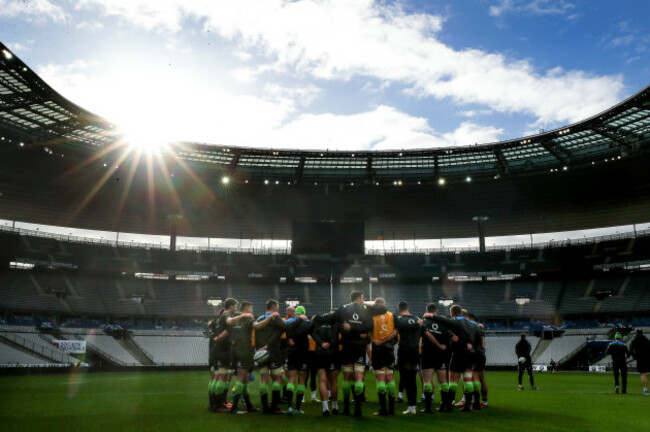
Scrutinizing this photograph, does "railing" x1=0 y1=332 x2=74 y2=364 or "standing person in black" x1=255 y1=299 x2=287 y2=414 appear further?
"railing" x1=0 y1=332 x2=74 y2=364

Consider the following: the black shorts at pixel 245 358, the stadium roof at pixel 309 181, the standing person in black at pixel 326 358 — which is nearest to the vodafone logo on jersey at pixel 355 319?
the standing person in black at pixel 326 358

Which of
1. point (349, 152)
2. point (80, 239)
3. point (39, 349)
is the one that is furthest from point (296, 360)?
point (80, 239)

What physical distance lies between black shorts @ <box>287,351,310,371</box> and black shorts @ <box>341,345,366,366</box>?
3.96 ft

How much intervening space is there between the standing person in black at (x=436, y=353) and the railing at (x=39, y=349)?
3543 cm

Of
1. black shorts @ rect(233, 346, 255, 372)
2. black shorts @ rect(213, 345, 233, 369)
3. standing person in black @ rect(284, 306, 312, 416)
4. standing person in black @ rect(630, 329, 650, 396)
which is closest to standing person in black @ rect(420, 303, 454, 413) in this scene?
standing person in black @ rect(284, 306, 312, 416)

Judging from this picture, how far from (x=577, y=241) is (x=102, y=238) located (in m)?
49.0

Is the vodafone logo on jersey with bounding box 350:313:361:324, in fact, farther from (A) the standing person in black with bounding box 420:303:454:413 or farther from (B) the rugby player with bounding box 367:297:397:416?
(A) the standing person in black with bounding box 420:303:454:413

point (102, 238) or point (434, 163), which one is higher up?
point (434, 163)

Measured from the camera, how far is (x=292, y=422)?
10047 millimetres

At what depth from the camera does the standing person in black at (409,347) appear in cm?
1169

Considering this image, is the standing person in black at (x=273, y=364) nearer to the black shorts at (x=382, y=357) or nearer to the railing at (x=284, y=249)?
the black shorts at (x=382, y=357)

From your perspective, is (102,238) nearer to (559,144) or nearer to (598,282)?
(559,144)

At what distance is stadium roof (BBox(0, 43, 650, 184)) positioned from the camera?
3338cm

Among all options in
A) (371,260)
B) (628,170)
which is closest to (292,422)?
(628,170)
